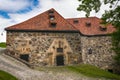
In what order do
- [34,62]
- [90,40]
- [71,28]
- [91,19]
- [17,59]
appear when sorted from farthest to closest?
[91,19] < [90,40] < [71,28] < [34,62] < [17,59]

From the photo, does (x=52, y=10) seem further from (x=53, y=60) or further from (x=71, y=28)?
(x=53, y=60)

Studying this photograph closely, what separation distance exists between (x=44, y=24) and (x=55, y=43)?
3.35 meters

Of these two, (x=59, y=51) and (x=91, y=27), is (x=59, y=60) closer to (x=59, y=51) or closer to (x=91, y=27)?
(x=59, y=51)

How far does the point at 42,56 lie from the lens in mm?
38625

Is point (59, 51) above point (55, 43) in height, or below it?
below

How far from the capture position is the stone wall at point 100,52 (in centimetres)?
4481

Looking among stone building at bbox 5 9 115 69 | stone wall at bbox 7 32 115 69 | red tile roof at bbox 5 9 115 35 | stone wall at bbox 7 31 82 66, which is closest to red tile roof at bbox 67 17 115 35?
red tile roof at bbox 5 9 115 35

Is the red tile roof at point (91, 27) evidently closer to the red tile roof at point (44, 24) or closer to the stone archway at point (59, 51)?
the red tile roof at point (44, 24)

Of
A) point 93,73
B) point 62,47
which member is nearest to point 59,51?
point 62,47

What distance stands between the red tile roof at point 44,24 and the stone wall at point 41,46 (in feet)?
2.48

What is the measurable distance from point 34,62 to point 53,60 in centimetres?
292

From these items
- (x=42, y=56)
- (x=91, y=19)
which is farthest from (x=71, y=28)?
(x=91, y=19)

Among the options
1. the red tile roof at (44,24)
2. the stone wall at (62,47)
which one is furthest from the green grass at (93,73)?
the red tile roof at (44,24)

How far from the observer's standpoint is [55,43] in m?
39.7
